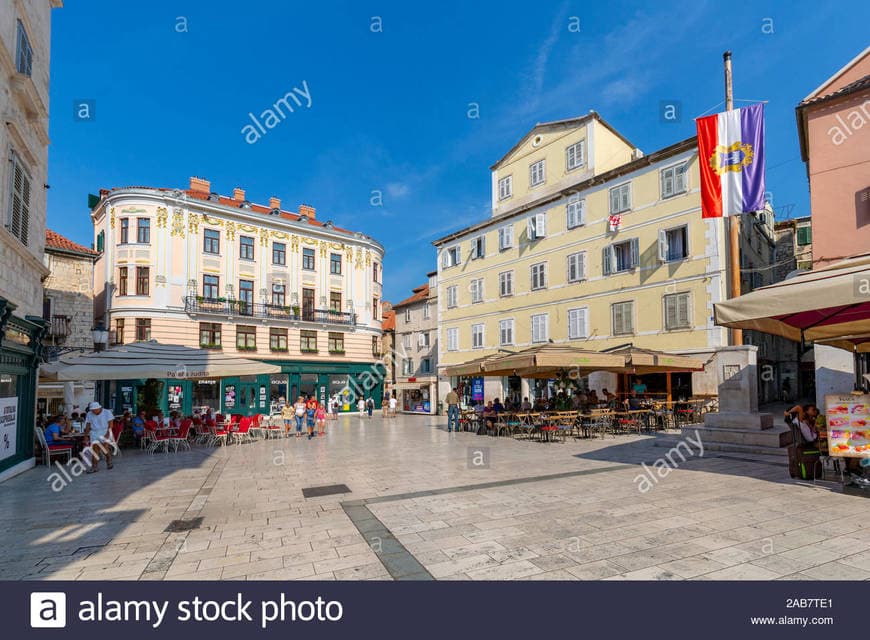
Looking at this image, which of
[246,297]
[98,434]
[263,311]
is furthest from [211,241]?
[98,434]

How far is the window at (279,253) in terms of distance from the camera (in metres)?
35.2

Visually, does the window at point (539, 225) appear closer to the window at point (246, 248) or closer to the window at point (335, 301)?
the window at point (335, 301)

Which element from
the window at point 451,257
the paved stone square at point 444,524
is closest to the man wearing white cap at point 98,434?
the paved stone square at point 444,524

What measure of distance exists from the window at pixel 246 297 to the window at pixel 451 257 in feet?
43.5

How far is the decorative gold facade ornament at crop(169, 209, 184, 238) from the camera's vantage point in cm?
3091

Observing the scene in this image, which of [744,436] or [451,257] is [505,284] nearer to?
[451,257]

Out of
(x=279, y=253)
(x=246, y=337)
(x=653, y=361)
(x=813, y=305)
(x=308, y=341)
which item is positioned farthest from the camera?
(x=308, y=341)

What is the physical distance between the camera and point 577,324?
25734mm

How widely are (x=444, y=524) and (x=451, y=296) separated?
28.4 metres

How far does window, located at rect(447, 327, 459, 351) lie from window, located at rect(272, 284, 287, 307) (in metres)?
11.7

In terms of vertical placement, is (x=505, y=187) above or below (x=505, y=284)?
above

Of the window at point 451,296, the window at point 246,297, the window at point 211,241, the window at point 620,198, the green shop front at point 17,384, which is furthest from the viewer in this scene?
the window at point 451,296

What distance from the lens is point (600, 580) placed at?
443cm

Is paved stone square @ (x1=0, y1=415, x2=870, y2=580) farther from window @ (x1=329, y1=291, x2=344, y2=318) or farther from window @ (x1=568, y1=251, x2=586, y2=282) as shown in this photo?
window @ (x1=329, y1=291, x2=344, y2=318)
